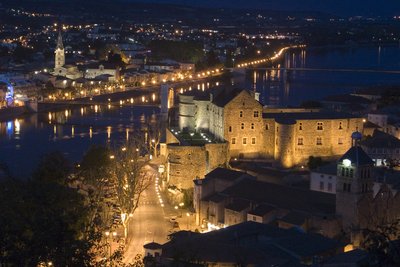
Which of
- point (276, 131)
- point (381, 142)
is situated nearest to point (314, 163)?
point (276, 131)

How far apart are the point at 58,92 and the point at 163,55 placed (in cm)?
1472

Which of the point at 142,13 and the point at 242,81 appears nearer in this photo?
the point at 242,81

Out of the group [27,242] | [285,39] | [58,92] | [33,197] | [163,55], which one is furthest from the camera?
[285,39]

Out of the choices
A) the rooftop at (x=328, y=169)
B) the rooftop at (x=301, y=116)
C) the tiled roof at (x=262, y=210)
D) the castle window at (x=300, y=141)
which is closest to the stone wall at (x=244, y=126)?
the rooftop at (x=301, y=116)

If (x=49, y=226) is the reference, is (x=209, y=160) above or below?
below

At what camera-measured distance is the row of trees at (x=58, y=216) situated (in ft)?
13.7

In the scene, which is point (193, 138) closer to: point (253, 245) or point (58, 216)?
point (253, 245)

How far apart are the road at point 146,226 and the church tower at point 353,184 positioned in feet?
5.97

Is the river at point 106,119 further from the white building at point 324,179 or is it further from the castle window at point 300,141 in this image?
the white building at point 324,179

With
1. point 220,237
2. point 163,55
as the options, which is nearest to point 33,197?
point 220,237

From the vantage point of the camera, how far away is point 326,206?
8461mm

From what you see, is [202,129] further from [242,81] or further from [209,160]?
[242,81]

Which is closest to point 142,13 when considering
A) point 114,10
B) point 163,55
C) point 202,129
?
point 114,10

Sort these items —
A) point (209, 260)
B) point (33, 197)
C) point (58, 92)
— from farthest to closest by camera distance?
point (58, 92) < point (209, 260) < point (33, 197)
